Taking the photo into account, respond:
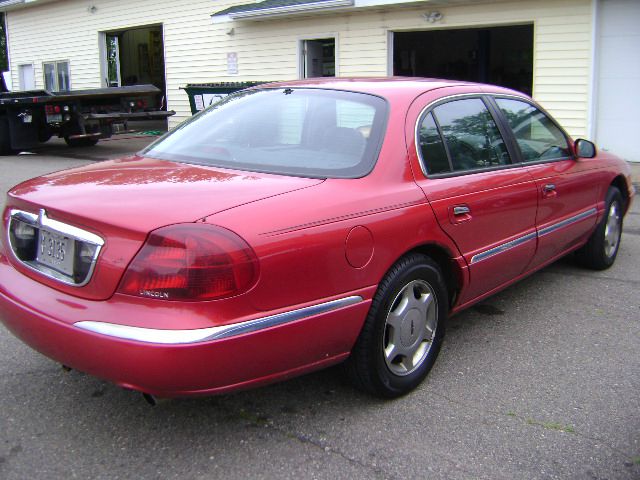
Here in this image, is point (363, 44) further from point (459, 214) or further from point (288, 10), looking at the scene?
point (459, 214)

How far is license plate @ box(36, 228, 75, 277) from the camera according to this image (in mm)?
2590

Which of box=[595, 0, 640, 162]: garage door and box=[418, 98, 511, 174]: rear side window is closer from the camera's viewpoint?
box=[418, 98, 511, 174]: rear side window

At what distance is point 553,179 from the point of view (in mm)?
4289

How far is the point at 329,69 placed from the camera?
48.8 ft

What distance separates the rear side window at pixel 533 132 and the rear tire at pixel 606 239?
851 mm

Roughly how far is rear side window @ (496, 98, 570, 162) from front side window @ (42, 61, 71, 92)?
2010 centimetres

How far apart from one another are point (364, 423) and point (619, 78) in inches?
390

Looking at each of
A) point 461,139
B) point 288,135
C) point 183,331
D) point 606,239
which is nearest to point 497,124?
point 461,139

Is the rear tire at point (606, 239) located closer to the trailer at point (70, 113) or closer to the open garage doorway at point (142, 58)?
the trailer at point (70, 113)

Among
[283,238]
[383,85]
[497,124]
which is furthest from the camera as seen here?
[497,124]

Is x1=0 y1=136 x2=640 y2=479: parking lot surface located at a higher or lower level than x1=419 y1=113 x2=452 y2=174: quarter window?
lower

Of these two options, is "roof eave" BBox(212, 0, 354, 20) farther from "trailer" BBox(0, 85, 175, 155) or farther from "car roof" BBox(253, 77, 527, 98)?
"car roof" BBox(253, 77, 527, 98)

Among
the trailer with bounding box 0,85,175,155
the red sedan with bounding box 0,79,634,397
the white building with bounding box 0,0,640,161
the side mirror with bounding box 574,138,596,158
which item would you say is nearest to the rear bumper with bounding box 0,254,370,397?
the red sedan with bounding box 0,79,634,397

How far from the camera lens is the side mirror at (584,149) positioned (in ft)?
15.5
